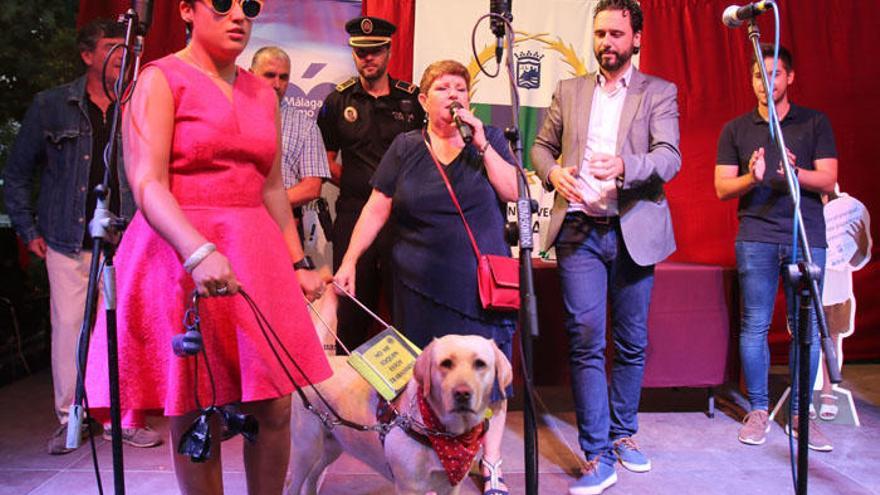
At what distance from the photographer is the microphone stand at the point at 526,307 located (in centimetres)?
174

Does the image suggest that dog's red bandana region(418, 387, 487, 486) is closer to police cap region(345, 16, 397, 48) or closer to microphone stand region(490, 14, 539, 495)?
microphone stand region(490, 14, 539, 495)

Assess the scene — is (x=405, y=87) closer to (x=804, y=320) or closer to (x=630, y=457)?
(x=630, y=457)

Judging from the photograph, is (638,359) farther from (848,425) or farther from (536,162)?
(848,425)

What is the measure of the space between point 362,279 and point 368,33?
3.87ft

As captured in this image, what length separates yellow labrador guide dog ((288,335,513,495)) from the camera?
2064 millimetres

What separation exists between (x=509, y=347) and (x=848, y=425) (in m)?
2.09

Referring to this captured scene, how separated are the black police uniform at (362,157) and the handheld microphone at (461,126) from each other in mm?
1034

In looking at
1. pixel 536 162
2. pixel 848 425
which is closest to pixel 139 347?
pixel 536 162

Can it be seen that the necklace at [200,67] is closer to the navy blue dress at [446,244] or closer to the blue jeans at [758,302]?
the navy blue dress at [446,244]

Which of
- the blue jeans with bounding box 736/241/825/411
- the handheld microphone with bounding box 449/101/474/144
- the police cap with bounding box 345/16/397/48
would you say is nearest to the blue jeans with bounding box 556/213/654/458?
the handheld microphone with bounding box 449/101/474/144

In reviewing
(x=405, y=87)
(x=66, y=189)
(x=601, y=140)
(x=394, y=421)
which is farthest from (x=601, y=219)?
(x=66, y=189)

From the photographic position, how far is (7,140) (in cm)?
499

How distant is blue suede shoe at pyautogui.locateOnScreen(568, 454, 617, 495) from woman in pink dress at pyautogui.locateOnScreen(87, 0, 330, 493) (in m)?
1.54

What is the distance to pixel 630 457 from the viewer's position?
311 centimetres
